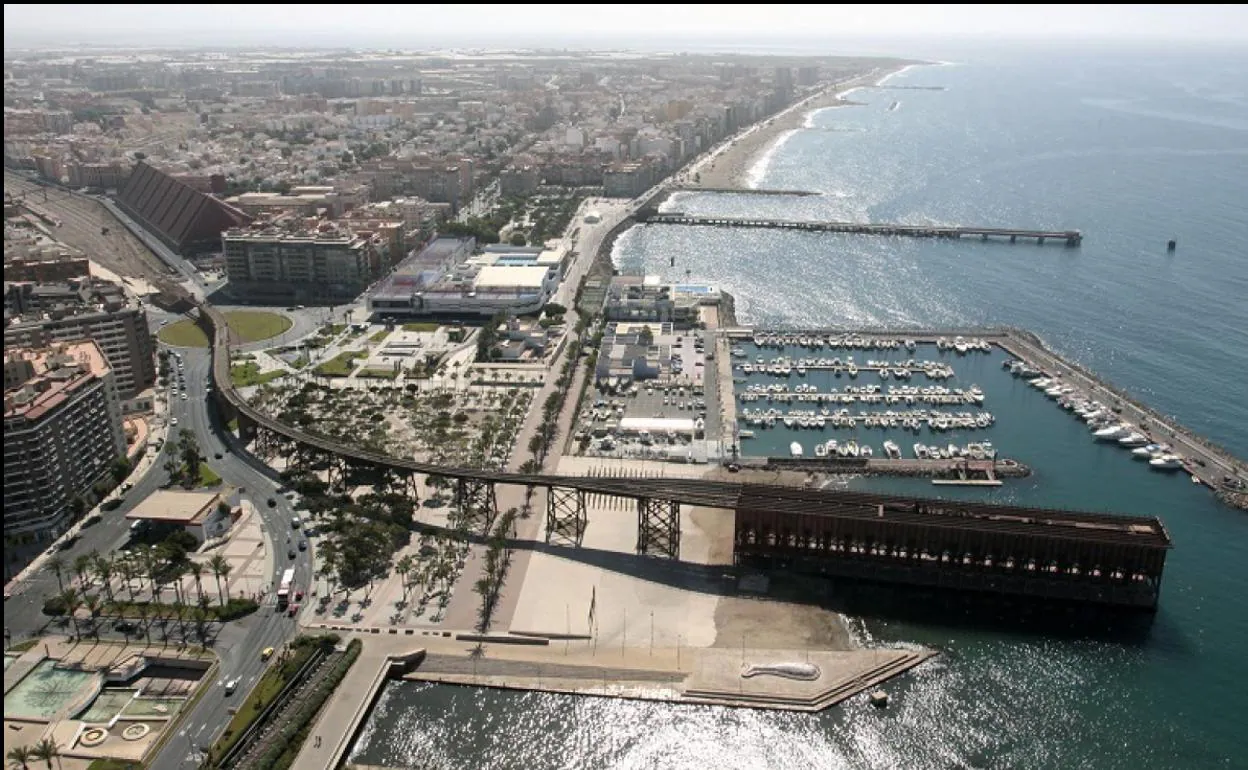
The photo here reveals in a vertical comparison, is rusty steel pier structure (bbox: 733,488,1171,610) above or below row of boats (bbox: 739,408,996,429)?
above

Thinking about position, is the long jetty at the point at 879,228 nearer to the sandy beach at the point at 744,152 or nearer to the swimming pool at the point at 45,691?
the sandy beach at the point at 744,152

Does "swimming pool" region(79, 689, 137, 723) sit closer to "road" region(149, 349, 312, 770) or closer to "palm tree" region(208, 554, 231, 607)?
"road" region(149, 349, 312, 770)

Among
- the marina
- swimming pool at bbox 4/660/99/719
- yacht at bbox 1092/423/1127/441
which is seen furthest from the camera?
yacht at bbox 1092/423/1127/441

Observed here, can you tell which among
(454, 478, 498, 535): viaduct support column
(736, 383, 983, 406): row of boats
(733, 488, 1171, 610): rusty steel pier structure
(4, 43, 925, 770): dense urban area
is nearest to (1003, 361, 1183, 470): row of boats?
(736, 383, 983, 406): row of boats

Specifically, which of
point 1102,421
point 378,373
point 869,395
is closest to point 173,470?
point 378,373

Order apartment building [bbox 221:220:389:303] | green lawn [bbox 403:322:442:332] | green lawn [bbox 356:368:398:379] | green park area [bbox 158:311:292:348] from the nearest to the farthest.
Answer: green lawn [bbox 356:368:398:379], green park area [bbox 158:311:292:348], green lawn [bbox 403:322:442:332], apartment building [bbox 221:220:389:303]

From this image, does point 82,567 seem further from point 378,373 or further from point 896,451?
point 896,451

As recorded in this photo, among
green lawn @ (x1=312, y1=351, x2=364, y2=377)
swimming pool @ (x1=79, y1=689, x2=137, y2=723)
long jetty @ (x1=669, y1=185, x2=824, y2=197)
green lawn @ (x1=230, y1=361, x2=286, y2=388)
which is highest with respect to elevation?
long jetty @ (x1=669, y1=185, x2=824, y2=197)
